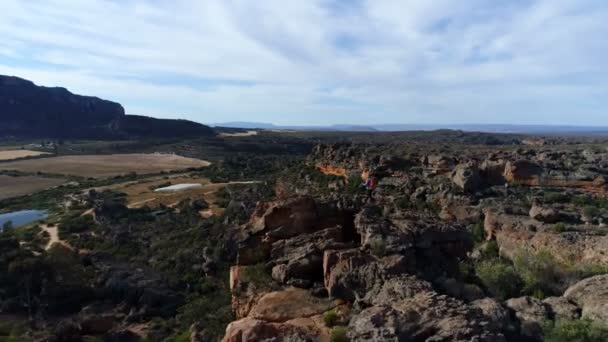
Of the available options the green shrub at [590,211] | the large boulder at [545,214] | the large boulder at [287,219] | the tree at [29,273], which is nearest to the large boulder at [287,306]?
the large boulder at [287,219]

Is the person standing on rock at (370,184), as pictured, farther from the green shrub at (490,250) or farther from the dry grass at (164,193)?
the dry grass at (164,193)

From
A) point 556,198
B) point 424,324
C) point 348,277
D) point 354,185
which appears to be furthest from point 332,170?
point 424,324

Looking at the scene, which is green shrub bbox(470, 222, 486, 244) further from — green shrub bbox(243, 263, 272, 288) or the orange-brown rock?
the orange-brown rock

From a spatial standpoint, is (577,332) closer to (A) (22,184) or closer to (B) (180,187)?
(B) (180,187)

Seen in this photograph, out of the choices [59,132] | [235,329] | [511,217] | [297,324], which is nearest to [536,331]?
[297,324]

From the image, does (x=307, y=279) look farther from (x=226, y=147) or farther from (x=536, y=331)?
(x=226, y=147)

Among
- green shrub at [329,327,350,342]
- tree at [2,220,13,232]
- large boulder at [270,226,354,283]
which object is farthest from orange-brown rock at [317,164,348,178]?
green shrub at [329,327,350,342]

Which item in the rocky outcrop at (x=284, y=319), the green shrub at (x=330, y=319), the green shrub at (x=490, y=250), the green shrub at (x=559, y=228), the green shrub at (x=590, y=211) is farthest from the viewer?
the green shrub at (x=590, y=211)
